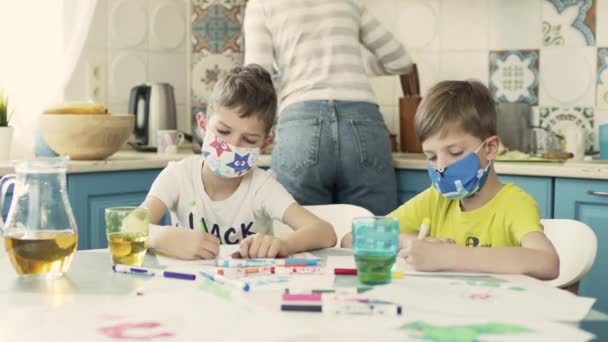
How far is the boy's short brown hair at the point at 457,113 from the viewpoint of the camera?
192 centimetres

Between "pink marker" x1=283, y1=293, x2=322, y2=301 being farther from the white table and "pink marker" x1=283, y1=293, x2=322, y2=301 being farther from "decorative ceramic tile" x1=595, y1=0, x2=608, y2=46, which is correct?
"decorative ceramic tile" x1=595, y1=0, x2=608, y2=46

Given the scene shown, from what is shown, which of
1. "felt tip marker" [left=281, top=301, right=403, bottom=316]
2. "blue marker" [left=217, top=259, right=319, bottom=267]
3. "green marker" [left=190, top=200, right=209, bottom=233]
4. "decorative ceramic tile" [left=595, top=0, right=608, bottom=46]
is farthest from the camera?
"decorative ceramic tile" [left=595, top=0, right=608, bottom=46]

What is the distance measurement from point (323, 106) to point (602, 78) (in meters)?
1.09

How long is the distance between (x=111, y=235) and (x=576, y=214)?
1.66m

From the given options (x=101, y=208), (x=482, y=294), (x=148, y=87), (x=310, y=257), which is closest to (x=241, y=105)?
(x=310, y=257)

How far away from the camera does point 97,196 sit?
3.01 m

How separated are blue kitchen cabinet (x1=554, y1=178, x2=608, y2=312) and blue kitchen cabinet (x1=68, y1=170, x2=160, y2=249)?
1401 millimetres

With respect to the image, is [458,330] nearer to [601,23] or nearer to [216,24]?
[601,23]

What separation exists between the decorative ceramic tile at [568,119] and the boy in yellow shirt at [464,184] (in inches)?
54.8

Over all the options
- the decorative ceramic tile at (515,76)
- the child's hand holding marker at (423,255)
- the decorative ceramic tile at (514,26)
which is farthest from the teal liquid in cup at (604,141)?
the child's hand holding marker at (423,255)

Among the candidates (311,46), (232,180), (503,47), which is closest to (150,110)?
(311,46)

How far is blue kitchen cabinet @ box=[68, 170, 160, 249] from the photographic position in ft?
9.64

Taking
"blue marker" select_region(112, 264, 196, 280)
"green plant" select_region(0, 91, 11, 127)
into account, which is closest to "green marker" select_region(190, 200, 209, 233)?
"blue marker" select_region(112, 264, 196, 280)

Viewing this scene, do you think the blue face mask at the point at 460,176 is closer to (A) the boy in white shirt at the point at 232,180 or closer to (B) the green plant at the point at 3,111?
(A) the boy in white shirt at the point at 232,180
